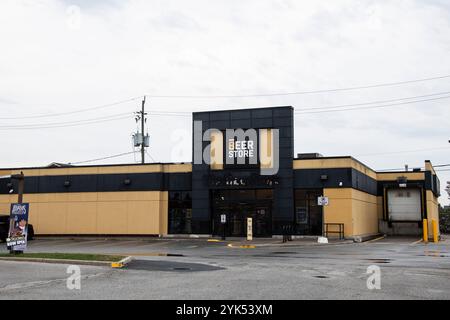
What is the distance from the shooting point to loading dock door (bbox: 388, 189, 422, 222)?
43.6 meters

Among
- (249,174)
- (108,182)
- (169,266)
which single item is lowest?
(169,266)

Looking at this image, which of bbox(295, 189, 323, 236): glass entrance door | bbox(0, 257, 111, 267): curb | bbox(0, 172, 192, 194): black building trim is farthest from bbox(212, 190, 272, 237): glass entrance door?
bbox(0, 257, 111, 267): curb

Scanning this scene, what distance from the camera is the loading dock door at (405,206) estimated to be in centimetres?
4362

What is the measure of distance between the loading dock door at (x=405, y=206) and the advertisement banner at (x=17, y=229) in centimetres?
3194

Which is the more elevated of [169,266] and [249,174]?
[249,174]

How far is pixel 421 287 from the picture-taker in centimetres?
1190

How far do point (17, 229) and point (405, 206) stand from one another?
3280cm

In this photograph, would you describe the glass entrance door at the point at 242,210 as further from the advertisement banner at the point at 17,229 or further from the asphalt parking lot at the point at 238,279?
the advertisement banner at the point at 17,229

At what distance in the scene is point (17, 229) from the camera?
21.2 meters

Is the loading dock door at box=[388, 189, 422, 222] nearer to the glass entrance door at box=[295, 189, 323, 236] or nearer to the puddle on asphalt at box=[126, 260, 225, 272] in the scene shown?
the glass entrance door at box=[295, 189, 323, 236]

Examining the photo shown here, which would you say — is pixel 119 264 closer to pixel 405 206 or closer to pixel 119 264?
pixel 119 264

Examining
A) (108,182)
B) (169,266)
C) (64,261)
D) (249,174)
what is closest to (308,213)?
(249,174)

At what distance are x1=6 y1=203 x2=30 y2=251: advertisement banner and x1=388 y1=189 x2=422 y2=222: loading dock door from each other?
31.9 metres

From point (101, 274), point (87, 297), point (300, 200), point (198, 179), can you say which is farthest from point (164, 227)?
point (87, 297)
